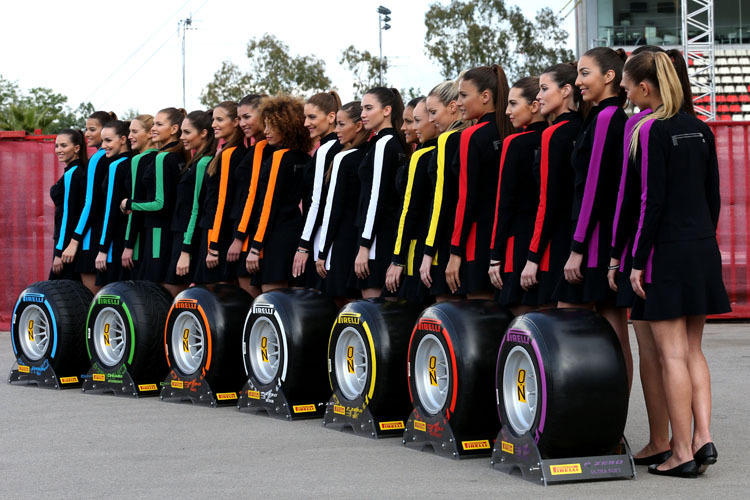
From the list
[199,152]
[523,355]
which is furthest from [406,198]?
[199,152]

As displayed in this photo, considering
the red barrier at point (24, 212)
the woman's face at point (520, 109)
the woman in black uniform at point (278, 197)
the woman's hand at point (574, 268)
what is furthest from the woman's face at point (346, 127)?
the red barrier at point (24, 212)

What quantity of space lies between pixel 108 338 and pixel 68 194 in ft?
5.39

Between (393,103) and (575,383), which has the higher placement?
(393,103)

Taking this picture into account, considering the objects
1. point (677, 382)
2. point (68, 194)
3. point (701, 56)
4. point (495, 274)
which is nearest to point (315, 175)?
point (495, 274)

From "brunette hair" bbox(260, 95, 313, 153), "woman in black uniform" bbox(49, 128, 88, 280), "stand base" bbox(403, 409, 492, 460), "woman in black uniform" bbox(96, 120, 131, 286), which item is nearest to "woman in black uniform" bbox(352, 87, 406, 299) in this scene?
"brunette hair" bbox(260, 95, 313, 153)

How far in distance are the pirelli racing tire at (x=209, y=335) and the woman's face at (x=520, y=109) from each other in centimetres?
273

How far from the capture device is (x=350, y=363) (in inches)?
283

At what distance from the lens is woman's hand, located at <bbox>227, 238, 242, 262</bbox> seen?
841 cm

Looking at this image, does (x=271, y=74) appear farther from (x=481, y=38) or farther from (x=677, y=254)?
(x=677, y=254)

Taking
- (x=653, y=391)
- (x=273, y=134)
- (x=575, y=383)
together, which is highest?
(x=273, y=134)

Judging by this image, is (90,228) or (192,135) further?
(90,228)

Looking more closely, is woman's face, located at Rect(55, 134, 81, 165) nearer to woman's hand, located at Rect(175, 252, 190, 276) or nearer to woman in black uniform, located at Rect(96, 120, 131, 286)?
woman in black uniform, located at Rect(96, 120, 131, 286)

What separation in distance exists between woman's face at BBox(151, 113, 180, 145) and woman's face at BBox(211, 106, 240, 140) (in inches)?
26.8

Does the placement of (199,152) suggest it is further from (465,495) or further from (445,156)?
(465,495)
